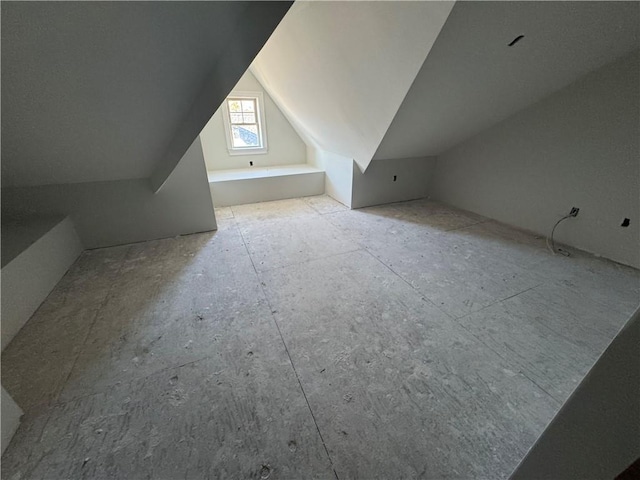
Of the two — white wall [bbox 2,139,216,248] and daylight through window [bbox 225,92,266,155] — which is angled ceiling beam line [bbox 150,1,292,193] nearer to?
white wall [bbox 2,139,216,248]

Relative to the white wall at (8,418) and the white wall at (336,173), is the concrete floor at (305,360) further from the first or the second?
the white wall at (336,173)

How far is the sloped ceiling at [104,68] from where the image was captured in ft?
3.08

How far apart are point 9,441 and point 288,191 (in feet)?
12.6

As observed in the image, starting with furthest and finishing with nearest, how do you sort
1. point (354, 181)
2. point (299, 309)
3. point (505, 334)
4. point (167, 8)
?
point (354, 181), point (299, 309), point (505, 334), point (167, 8)

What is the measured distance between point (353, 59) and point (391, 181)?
232cm

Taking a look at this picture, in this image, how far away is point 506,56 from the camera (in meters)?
1.91

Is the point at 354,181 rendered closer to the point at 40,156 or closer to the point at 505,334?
the point at 505,334

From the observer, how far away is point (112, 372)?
1.43 meters

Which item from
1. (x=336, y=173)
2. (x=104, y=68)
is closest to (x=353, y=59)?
(x=104, y=68)

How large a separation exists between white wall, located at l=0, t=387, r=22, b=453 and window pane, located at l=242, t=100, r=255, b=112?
4675mm

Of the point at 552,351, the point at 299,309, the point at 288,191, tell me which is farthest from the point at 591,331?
the point at 288,191

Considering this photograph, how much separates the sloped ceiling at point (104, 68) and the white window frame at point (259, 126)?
2.83 meters

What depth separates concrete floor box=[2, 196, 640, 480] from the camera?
1.09m

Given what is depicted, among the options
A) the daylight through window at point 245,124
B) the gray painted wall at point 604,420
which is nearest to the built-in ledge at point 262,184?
the daylight through window at point 245,124
